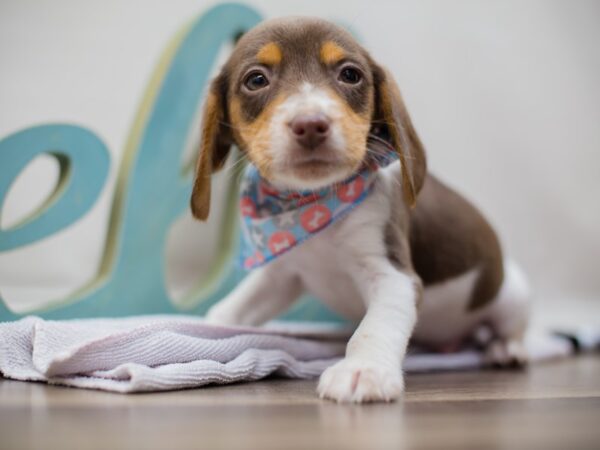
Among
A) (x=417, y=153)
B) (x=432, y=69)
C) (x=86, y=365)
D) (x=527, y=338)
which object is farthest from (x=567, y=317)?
(x=86, y=365)

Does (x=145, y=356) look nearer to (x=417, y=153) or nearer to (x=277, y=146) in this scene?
(x=277, y=146)

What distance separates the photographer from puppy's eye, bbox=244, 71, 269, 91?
223cm

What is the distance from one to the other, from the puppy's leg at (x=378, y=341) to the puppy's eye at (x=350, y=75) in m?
0.56

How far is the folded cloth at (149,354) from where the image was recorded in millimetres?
1931

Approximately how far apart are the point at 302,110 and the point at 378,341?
648 millimetres

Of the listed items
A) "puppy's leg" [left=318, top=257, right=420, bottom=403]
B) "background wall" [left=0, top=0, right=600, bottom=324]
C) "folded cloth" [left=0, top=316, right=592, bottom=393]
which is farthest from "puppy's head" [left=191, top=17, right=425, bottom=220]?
"background wall" [left=0, top=0, right=600, bottom=324]

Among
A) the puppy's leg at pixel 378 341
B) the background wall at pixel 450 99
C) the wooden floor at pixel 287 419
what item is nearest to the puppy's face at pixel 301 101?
the puppy's leg at pixel 378 341

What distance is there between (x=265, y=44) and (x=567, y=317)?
3072 millimetres

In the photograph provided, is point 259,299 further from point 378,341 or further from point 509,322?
point 509,322

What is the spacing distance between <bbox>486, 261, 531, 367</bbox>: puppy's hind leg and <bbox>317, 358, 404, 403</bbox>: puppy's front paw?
134 centimetres

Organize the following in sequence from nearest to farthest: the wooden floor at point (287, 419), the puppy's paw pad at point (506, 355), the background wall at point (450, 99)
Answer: the wooden floor at point (287, 419) < the puppy's paw pad at point (506, 355) < the background wall at point (450, 99)

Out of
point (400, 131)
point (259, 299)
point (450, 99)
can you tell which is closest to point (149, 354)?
point (259, 299)

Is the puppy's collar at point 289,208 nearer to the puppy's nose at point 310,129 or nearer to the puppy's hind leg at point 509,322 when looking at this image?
the puppy's nose at point 310,129

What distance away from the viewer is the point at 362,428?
1468 mm
